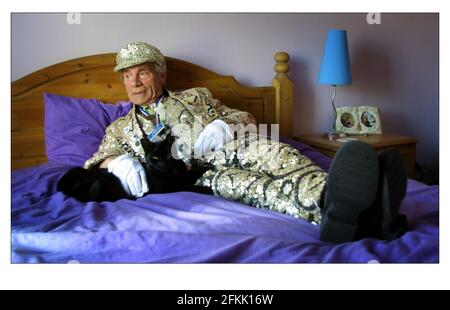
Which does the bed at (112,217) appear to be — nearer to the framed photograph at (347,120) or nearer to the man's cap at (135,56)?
the man's cap at (135,56)

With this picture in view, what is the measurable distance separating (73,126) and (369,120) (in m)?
1.36

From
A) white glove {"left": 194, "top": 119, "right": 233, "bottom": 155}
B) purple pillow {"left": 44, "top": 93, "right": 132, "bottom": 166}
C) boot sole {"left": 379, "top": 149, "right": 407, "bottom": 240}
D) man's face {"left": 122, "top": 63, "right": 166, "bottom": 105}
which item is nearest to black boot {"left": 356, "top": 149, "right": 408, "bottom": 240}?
boot sole {"left": 379, "top": 149, "right": 407, "bottom": 240}

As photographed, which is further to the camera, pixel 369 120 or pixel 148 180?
pixel 369 120

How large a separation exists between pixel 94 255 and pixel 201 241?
8.6 inches

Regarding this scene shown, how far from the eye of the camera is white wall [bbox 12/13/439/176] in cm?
176

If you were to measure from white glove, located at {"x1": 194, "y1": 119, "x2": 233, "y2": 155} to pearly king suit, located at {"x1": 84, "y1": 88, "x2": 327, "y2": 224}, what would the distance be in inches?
1.0

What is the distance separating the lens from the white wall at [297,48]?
69.2 inches

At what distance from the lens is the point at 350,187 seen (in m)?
0.88

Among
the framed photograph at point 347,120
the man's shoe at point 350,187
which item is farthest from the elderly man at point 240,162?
the framed photograph at point 347,120

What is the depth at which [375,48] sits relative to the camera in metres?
2.32

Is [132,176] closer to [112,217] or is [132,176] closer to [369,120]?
[112,217]

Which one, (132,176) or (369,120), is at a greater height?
(369,120)

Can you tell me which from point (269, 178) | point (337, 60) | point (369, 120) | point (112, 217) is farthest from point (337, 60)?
point (112, 217)

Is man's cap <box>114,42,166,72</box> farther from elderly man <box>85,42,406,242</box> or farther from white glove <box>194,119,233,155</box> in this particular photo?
white glove <box>194,119,233,155</box>
